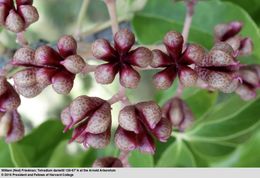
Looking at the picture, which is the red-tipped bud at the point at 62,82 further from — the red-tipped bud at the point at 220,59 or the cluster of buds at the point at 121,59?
the red-tipped bud at the point at 220,59

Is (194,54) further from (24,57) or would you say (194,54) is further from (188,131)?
(188,131)

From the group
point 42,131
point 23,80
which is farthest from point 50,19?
point 23,80

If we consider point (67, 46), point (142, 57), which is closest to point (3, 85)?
point (67, 46)

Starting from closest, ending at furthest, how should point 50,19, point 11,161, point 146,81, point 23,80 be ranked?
point 23,80 < point 11,161 < point 146,81 < point 50,19

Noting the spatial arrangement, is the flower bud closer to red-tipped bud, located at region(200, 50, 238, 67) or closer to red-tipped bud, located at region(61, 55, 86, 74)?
red-tipped bud, located at region(61, 55, 86, 74)

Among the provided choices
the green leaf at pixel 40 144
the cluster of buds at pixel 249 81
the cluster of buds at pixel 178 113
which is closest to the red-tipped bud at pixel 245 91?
the cluster of buds at pixel 249 81

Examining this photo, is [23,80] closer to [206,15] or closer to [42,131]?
[42,131]
